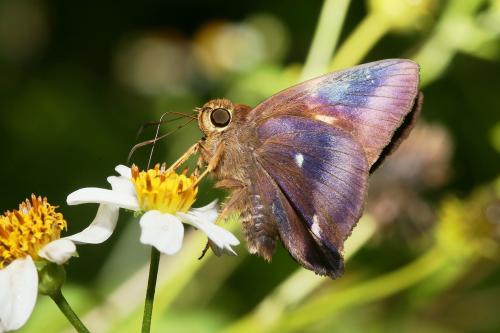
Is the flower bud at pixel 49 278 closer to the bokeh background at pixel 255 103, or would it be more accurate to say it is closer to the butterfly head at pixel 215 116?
the butterfly head at pixel 215 116

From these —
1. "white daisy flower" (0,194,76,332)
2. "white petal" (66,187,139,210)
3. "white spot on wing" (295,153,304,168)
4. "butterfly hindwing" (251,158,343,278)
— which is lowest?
"butterfly hindwing" (251,158,343,278)

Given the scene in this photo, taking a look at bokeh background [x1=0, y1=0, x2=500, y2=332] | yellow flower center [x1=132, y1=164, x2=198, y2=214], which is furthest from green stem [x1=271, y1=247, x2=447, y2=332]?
yellow flower center [x1=132, y1=164, x2=198, y2=214]

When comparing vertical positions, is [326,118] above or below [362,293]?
above

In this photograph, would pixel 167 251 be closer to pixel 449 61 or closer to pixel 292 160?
pixel 292 160

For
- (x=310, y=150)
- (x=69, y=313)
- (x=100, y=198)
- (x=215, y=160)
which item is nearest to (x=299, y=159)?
(x=310, y=150)

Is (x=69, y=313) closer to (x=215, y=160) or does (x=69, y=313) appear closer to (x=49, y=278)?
(x=49, y=278)

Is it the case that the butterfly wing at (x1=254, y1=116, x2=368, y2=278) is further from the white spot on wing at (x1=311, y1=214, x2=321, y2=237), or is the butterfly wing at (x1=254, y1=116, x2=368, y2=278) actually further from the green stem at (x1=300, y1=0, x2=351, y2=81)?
the green stem at (x1=300, y1=0, x2=351, y2=81)

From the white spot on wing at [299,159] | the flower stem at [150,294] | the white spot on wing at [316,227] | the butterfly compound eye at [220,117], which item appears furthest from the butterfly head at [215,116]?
the flower stem at [150,294]
